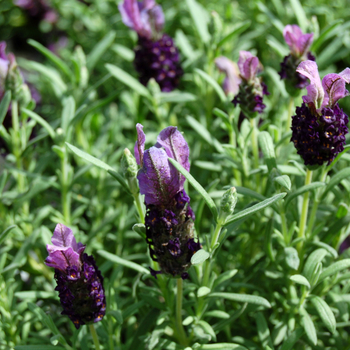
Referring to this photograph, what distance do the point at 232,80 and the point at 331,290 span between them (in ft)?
3.51

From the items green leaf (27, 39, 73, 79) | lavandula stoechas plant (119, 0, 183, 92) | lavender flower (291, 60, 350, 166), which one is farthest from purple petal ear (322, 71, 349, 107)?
green leaf (27, 39, 73, 79)

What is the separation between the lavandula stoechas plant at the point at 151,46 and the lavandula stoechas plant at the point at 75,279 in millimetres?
1226

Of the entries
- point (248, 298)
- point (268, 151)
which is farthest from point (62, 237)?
point (268, 151)

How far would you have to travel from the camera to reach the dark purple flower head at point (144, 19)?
2.25m

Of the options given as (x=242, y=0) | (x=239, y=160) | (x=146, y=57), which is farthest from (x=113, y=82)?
(x=239, y=160)

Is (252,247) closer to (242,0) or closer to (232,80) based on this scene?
(232,80)

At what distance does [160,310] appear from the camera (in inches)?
67.2

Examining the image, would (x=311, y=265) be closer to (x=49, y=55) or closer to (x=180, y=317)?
(x=180, y=317)

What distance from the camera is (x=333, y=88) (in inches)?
50.0

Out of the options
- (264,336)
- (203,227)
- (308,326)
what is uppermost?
(308,326)

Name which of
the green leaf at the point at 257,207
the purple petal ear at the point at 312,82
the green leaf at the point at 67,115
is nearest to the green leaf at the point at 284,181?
the green leaf at the point at 257,207

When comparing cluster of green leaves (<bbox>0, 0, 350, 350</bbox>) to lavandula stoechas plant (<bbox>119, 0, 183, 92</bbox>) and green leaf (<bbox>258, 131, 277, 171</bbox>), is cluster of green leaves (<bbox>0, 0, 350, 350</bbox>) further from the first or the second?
lavandula stoechas plant (<bbox>119, 0, 183, 92</bbox>)

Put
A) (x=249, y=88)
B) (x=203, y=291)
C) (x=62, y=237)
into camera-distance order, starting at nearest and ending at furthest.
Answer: (x=62, y=237) → (x=203, y=291) → (x=249, y=88)

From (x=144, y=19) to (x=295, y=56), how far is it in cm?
95
